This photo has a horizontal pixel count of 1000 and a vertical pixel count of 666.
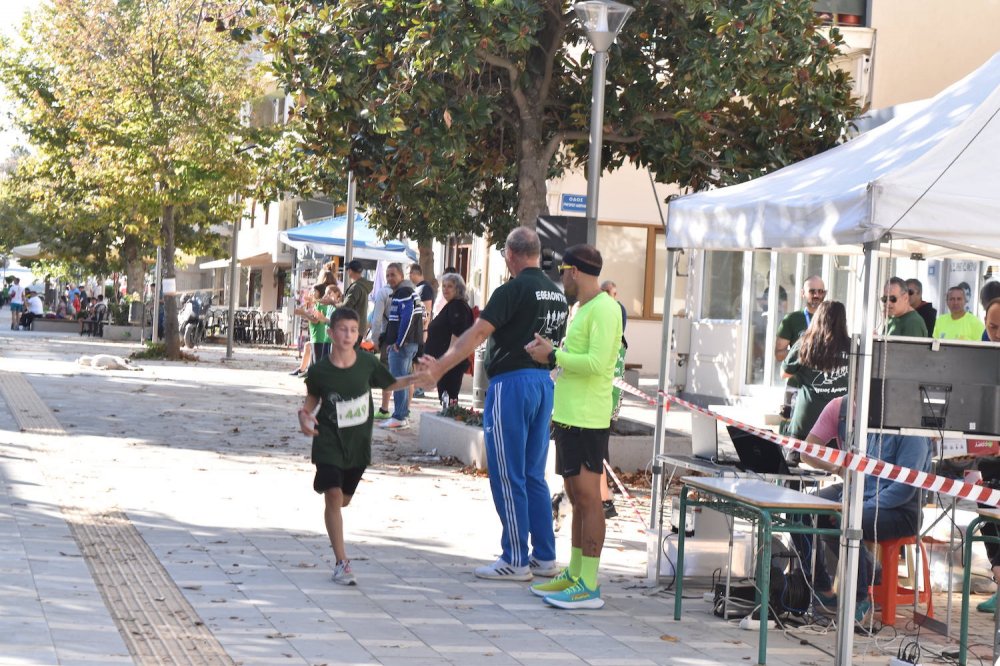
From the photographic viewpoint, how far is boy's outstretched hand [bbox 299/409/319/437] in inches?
308

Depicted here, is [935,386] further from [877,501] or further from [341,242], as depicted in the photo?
[341,242]

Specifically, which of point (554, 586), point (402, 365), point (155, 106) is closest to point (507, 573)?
point (554, 586)

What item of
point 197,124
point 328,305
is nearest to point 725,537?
point 328,305

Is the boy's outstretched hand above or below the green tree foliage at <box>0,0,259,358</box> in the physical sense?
below

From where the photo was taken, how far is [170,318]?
28.6 m

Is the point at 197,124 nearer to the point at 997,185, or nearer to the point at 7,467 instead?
the point at 7,467

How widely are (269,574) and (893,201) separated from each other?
4041 mm

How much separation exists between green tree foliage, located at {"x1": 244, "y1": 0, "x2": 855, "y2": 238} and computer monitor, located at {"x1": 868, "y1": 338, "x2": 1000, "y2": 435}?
6502mm

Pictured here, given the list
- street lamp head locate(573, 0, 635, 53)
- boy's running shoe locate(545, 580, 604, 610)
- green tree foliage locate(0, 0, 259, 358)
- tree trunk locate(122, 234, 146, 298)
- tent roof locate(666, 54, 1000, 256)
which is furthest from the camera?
tree trunk locate(122, 234, 146, 298)

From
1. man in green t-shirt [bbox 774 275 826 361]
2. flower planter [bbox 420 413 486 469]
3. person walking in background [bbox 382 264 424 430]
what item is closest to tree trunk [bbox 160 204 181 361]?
person walking in background [bbox 382 264 424 430]

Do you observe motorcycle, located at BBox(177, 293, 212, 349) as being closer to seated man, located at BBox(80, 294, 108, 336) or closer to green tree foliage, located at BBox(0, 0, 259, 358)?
green tree foliage, located at BBox(0, 0, 259, 358)

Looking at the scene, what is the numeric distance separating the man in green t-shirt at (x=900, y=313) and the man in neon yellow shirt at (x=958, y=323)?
3.44m

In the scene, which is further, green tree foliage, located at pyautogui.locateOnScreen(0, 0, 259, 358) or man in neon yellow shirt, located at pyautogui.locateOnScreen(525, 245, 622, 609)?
green tree foliage, located at pyautogui.locateOnScreen(0, 0, 259, 358)

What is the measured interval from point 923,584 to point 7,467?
7511mm
